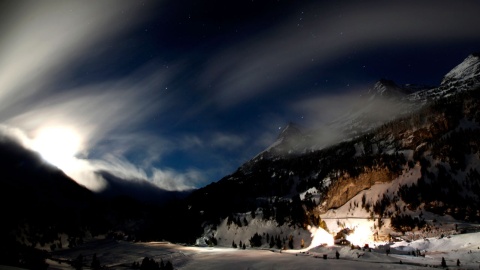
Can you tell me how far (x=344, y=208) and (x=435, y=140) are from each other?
2184 inches

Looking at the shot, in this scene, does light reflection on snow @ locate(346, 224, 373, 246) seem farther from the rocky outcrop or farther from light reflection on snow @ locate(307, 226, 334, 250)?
the rocky outcrop

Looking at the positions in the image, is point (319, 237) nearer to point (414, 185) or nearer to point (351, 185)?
point (414, 185)

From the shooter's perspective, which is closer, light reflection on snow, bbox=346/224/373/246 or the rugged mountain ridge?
light reflection on snow, bbox=346/224/373/246

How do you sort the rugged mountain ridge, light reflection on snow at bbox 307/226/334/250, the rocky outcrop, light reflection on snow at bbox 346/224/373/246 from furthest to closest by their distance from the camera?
1. the rocky outcrop
2. the rugged mountain ridge
3. light reflection on snow at bbox 346/224/373/246
4. light reflection on snow at bbox 307/226/334/250

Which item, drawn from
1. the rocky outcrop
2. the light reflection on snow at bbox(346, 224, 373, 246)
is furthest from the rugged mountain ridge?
the light reflection on snow at bbox(346, 224, 373, 246)

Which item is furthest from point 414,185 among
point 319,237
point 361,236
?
point 319,237

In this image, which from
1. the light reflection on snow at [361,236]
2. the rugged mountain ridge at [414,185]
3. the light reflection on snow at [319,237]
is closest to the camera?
the light reflection on snow at [319,237]

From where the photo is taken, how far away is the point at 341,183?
189 meters

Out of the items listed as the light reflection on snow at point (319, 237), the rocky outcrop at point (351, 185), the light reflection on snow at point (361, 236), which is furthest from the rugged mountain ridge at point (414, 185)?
the light reflection on snow at point (361, 236)

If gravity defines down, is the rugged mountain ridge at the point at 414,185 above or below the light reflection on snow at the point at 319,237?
above

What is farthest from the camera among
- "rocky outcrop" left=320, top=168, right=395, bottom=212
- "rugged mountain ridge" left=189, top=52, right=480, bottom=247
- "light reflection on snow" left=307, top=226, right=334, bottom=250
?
"rocky outcrop" left=320, top=168, right=395, bottom=212

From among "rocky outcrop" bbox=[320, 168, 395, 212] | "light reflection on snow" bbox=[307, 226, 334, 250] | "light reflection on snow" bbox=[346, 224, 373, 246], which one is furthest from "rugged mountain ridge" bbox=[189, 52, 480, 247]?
"light reflection on snow" bbox=[346, 224, 373, 246]

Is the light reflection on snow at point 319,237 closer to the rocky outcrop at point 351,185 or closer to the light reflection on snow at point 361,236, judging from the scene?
the light reflection on snow at point 361,236

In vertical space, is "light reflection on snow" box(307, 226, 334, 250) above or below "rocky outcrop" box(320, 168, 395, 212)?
below
